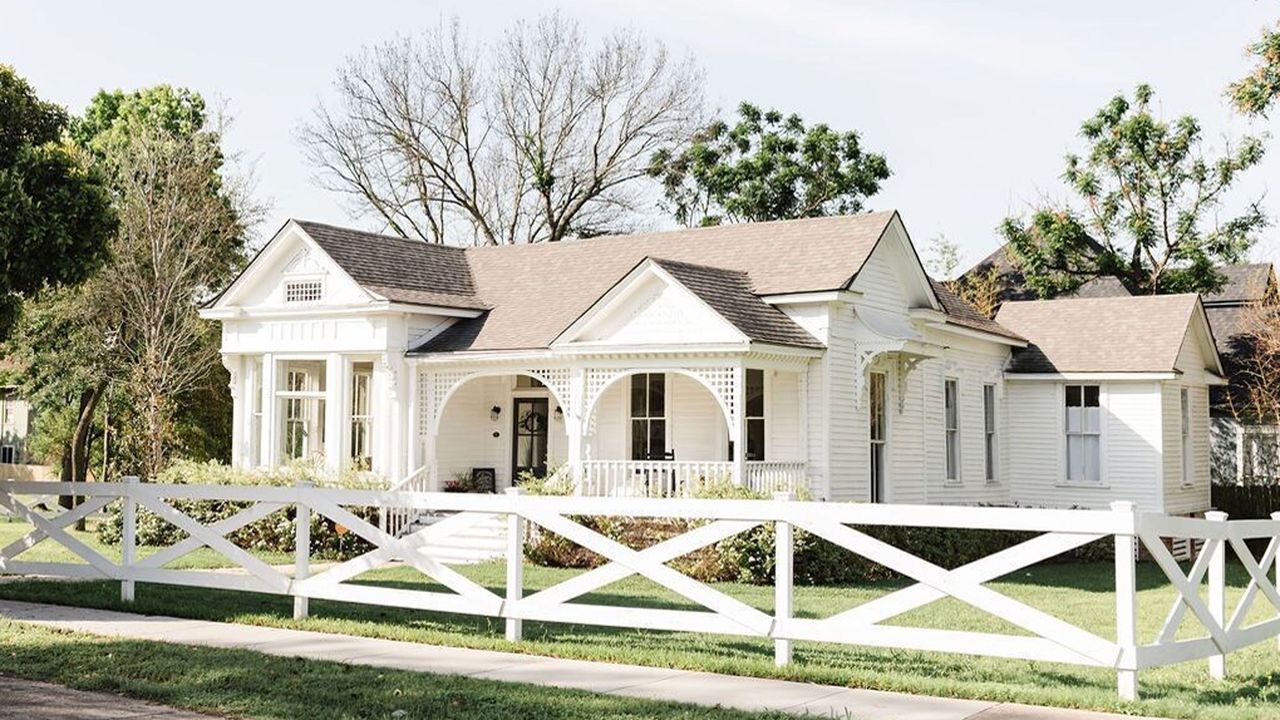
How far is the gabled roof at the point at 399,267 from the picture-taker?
2436cm

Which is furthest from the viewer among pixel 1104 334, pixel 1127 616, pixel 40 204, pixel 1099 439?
pixel 1104 334

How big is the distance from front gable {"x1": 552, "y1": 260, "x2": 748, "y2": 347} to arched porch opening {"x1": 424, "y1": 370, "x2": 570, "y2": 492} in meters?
3.46

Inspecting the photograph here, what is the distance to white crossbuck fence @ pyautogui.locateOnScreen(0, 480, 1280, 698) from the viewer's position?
28.5ft

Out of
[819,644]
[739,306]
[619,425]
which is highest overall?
[739,306]

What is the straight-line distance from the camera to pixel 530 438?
25.4m

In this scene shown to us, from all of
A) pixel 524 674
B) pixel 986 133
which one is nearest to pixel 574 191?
pixel 986 133

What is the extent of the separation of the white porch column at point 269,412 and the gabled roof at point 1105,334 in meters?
15.1

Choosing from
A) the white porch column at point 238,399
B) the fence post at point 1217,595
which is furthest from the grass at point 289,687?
the white porch column at point 238,399

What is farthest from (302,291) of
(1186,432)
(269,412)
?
(1186,432)

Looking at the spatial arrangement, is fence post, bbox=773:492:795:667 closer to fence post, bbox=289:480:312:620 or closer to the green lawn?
fence post, bbox=289:480:312:620

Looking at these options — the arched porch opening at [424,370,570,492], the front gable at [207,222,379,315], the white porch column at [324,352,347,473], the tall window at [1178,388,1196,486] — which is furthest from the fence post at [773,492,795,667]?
the tall window at [1178,388,1196,486]

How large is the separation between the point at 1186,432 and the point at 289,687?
23.9 metres

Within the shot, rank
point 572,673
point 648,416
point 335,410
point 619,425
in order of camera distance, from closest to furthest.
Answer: point 572,673 → point 648,416 → point 619,425 → point 335,410

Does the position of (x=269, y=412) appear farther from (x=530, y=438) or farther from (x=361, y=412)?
(x=530, y=438)
